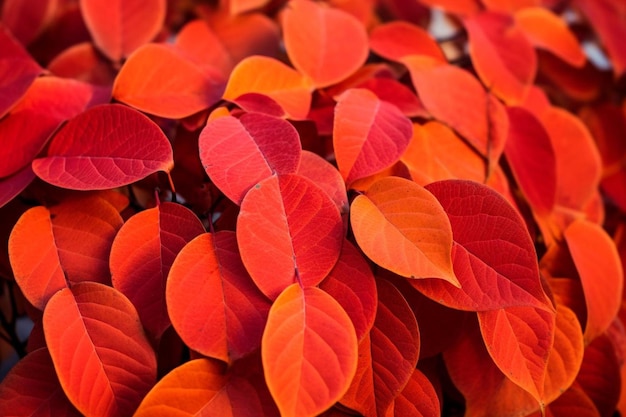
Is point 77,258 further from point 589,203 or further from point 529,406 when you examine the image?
point 589,203

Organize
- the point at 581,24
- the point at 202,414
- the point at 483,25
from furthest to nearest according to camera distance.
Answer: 1. the point at 581,24
2. the point at 483,25
3. the point at 202,414

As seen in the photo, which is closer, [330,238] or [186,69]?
[330,238]

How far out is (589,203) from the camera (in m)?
0.54

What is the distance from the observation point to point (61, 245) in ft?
1.24

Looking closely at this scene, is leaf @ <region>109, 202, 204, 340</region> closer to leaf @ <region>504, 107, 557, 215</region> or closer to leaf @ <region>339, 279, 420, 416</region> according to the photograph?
leaf @ <region>339, 279, 420, 416</region>

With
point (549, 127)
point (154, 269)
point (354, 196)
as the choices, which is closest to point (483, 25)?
point (549, 127)

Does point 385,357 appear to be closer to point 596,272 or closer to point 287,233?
point 287,233

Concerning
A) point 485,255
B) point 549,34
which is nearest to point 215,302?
point 485,255

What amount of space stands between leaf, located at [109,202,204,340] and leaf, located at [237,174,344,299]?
46 millimetres

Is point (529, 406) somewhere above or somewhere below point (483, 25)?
below

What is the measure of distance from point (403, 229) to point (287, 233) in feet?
0.21

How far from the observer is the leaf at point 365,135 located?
387 mm

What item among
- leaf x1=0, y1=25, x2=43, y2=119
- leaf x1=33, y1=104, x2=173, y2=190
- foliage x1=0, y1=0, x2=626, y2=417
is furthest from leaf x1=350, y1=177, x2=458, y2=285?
leaf x1=0, y1=25, x2=43, y2=119

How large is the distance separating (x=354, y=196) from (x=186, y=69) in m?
0.16
